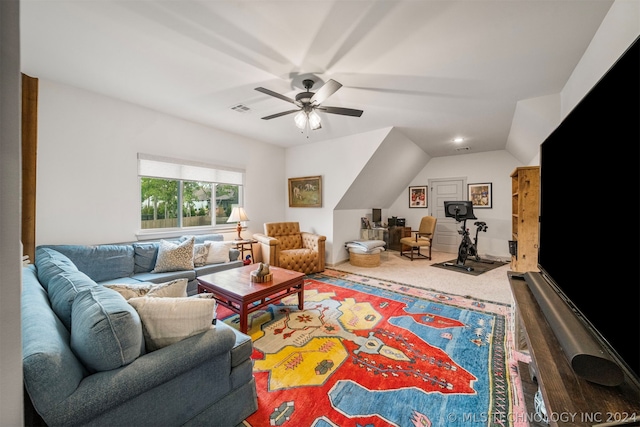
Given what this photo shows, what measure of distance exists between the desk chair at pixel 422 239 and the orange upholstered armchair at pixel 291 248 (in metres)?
2.24

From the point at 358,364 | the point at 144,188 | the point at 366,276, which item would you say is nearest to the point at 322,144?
the point at 366,276

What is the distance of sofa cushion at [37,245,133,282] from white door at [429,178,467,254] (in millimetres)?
6647

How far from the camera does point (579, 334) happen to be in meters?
0.97

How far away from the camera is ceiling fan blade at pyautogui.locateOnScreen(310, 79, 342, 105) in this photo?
209cm

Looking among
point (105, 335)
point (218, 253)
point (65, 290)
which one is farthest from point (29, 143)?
point (218, 253)

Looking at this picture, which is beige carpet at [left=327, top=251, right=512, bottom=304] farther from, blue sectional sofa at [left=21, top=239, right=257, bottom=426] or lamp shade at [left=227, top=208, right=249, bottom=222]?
blue sectional sofa at [left=21, top=239, right=257, bottom=426]

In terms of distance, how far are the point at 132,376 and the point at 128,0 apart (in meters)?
2.24

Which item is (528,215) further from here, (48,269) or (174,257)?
(48,269)

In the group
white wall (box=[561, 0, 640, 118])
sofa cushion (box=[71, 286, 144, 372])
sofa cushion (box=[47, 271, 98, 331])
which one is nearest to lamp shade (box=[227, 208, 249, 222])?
sofa cushion (box=[47, 271, 98, 331])

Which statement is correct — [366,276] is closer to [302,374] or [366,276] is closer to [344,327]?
[344,327]

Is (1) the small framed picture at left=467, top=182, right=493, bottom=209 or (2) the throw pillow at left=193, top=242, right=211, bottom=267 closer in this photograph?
(2) the throw pillow at left=193, top=242, right=211, bottom=267

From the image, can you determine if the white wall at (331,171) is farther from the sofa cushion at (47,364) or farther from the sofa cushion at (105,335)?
the sofa cushion at (47,364)

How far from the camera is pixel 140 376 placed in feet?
3.33

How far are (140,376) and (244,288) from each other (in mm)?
1402
